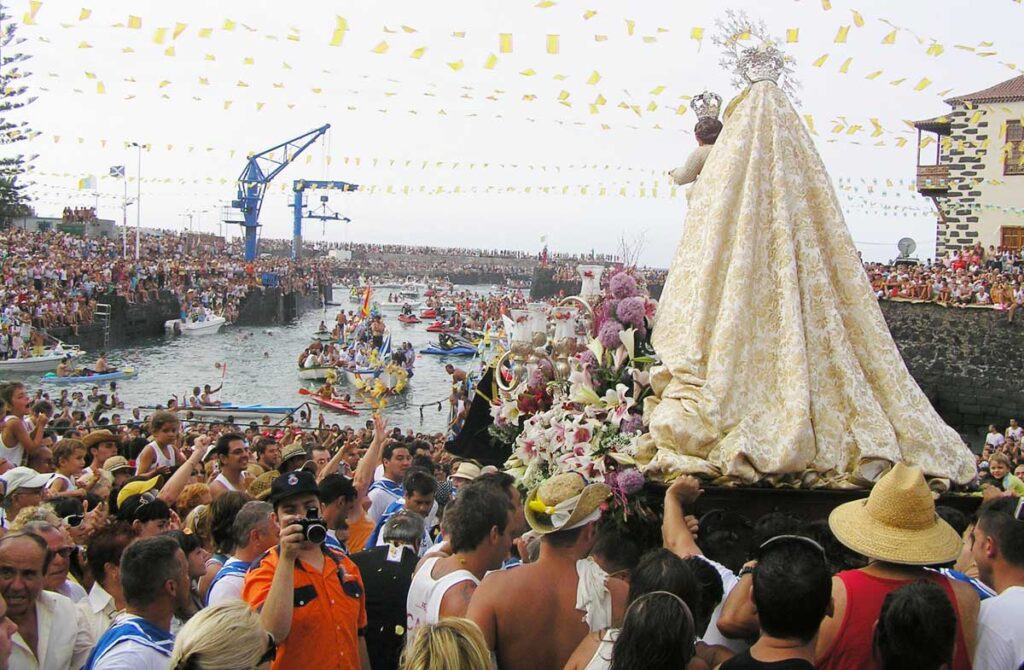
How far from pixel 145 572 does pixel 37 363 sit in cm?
3094

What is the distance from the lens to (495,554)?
3828 mm

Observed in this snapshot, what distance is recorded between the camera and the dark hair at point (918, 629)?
9.25 ft

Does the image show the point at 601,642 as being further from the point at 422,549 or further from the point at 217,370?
the point at 217,370

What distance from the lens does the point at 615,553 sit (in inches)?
147

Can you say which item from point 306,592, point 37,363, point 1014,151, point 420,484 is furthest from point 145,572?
point 37,363

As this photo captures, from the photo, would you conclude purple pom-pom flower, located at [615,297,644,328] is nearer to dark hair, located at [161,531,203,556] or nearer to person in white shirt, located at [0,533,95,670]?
dark hair, located at [161,531,203,556]

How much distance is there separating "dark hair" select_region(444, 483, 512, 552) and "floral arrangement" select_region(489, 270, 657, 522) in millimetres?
904

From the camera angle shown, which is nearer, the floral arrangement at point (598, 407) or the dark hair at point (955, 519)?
the dark hair at point (955, 519)

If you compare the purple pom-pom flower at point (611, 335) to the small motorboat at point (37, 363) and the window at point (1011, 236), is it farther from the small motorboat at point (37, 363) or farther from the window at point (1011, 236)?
the small motorboat at point (37, 363)

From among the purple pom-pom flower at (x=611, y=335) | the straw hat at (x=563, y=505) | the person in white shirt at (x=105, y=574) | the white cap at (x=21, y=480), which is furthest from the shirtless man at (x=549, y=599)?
the white cap at (x=21, y=480)

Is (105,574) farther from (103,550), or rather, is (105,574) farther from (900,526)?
(900,526)

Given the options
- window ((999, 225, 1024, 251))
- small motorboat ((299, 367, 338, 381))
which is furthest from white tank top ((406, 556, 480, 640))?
small motorboat ((299, 367, 338, 381))

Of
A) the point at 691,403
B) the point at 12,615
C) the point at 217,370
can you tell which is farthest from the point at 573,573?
the point at 217,370

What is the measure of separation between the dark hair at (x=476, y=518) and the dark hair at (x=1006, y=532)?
6.05 ft
